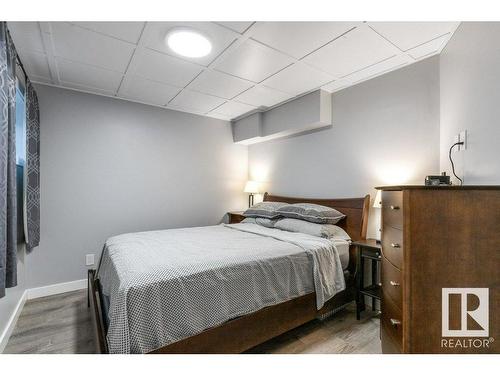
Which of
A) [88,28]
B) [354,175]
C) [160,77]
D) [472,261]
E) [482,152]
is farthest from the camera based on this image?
[354,175]

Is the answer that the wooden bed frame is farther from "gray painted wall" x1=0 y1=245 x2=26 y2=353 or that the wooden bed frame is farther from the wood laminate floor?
"gray painted wall" x1=0 y1=245 x2=26 y2=353

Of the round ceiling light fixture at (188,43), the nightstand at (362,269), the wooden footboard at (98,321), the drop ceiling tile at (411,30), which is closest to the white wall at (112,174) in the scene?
the wooden footboard at (98,321)

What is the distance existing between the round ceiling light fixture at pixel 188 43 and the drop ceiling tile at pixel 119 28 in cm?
22

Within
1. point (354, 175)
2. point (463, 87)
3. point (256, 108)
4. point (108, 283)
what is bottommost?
point (108, 283)

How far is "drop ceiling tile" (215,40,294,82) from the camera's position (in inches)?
81.0

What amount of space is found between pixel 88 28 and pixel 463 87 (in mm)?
2685

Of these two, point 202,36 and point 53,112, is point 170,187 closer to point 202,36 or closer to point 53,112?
point 53,112

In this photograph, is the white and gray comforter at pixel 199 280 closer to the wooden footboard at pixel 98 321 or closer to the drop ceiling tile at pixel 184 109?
the wooden footboard at pixel 98 321

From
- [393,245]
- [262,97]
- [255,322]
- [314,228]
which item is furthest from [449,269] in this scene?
[262,97]

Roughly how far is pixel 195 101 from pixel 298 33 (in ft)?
5.91

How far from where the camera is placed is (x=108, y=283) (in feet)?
5.44

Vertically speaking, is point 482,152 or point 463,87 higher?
A: point 463,87

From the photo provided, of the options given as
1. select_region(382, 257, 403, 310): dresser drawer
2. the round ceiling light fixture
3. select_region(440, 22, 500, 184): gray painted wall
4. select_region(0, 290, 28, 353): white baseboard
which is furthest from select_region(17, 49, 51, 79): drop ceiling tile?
select_region(440, 22, 500, 184): gray painted wall
